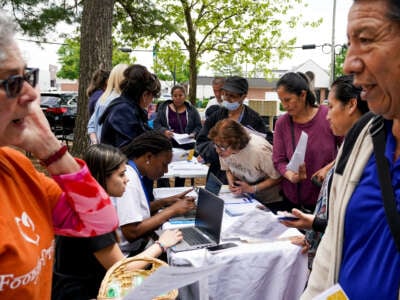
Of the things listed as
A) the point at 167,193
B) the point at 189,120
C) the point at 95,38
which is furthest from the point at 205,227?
the point at 95,38

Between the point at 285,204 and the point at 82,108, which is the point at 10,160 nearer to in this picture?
the point at 285,204

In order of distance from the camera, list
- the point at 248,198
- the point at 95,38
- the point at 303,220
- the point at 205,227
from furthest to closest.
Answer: the point at 95,38 < the point at 248,198 < the point at 205,227 < the point at 303,220

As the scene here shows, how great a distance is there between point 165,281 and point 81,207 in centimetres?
41

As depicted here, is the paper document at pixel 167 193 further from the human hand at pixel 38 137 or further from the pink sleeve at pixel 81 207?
the human hand at pixel 38 137

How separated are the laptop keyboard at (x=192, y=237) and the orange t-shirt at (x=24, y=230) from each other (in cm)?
125

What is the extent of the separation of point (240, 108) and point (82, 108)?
3.55 metres

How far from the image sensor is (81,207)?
4.17 ft

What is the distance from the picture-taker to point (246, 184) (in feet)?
10.6

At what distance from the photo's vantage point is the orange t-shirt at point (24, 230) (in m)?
0.96

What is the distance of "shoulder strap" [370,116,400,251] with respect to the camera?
99cm

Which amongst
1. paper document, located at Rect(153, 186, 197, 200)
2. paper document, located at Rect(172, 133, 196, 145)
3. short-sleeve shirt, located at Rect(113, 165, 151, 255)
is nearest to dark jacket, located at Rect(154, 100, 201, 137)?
paper document, located at Rect(172, 133, 196, 145)

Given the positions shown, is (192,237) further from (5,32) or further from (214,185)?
(5,32)

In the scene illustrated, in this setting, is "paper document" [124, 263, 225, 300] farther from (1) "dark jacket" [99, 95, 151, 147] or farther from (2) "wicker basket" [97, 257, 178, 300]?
(1) "dark jacket" [99, 95, 151, 147]

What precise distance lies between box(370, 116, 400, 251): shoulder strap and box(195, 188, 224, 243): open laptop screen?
121 centimetres
